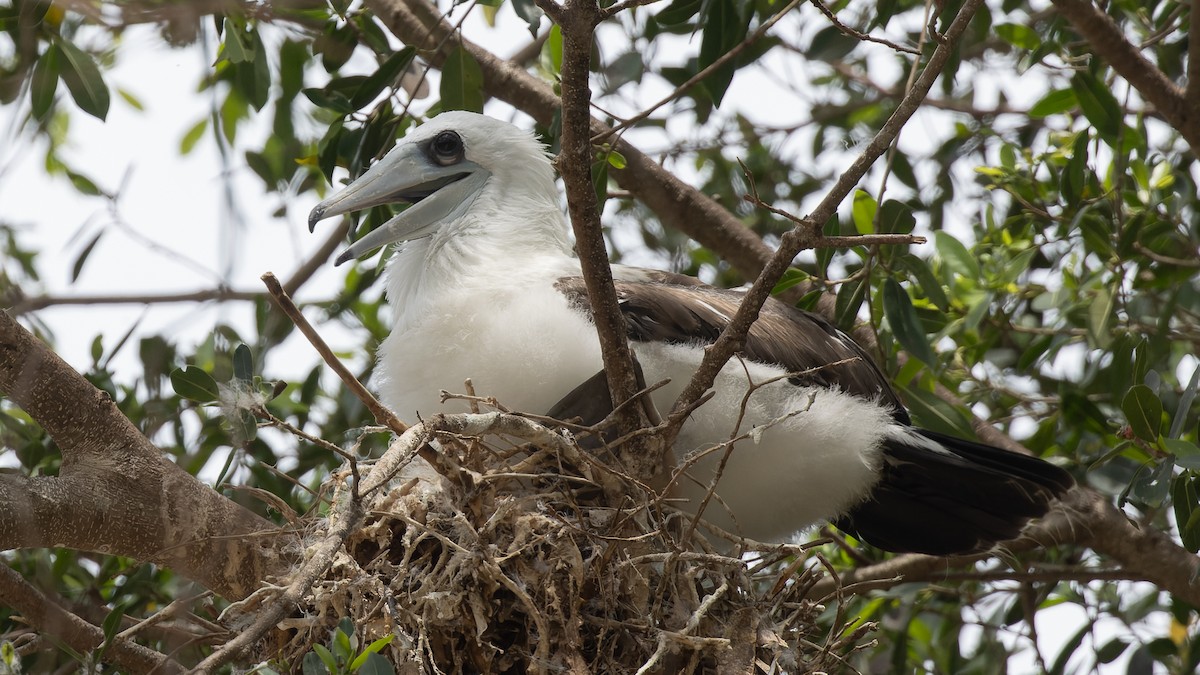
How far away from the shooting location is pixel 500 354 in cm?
362

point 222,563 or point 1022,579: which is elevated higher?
point 222,563

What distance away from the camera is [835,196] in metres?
2.82

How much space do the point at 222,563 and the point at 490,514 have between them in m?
0.71

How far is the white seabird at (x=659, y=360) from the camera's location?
3631 millimetres

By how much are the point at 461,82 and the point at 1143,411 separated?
2528 millimetres

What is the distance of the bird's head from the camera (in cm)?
416

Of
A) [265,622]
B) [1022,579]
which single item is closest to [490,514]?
[265,622]

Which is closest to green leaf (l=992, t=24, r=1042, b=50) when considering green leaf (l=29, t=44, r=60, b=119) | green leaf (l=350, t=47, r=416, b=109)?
green leaf (l=350, t=47, r=416, b=109)

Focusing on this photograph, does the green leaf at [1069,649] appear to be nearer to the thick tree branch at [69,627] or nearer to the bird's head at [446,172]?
the bird's head at [446,172]

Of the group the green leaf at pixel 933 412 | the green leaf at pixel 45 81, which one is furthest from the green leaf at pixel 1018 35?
the green leaf at pixel 45 81

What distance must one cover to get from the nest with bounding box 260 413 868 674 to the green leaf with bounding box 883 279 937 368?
3.16ft

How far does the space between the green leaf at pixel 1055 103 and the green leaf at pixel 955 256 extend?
0.59m

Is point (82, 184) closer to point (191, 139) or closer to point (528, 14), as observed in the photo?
point (191, 139)

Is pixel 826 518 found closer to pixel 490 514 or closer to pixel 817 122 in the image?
pixel 490 514
